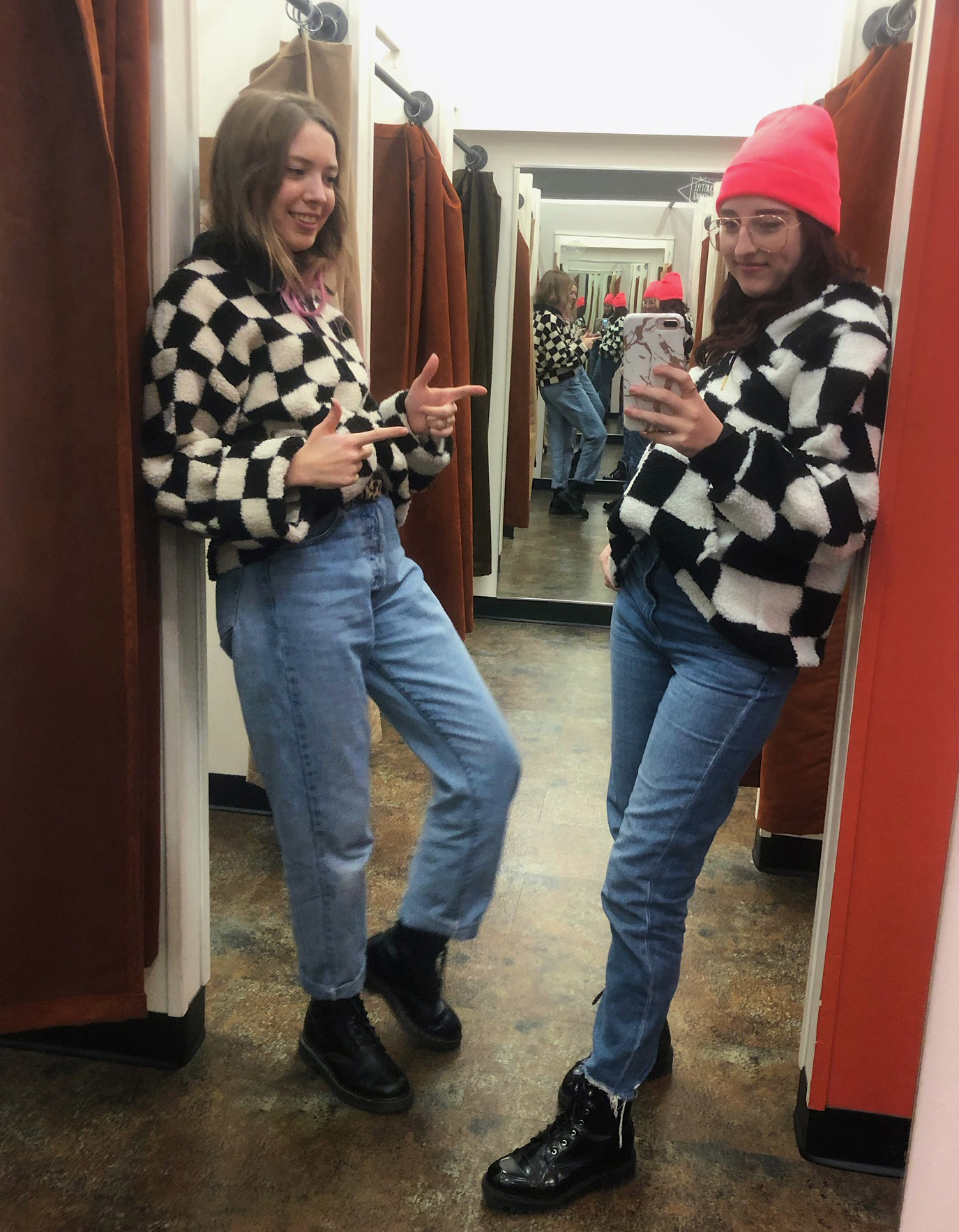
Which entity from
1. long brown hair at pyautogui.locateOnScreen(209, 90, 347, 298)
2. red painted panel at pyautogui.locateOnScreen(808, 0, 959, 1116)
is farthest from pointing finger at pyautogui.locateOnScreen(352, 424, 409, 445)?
red painted panel at pyautogui.locateOnScreen(808, 0, 959, 1116)

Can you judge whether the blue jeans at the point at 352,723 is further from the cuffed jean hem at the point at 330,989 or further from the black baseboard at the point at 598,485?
the black baseboard at the point at 598,485

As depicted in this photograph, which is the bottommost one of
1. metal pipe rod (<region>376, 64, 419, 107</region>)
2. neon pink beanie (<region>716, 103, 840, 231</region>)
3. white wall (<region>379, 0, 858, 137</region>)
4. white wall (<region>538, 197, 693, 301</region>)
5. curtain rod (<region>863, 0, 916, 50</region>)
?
neon pink beanie (<region>716, 103, 840, 231</region>)

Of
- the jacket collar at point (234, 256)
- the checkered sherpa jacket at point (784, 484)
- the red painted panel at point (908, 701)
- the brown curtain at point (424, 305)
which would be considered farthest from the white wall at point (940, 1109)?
the brown curtain at point (424, 305)

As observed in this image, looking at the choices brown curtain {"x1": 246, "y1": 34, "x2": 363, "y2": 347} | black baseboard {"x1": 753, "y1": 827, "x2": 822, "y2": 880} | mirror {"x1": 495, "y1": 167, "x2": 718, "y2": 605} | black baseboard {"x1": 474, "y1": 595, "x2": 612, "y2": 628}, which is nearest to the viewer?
brown curtain {"x1": 246, "y1": 34, "x2": 363, "y2": 347}

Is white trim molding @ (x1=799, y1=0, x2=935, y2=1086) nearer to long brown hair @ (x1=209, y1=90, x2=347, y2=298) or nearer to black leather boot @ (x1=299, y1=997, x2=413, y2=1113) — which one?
black leather boot @ (x1=299, y1=997, x2=413, y2=1113)

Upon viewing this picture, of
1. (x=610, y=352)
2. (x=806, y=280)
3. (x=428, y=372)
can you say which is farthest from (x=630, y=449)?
(x=806, y=280)

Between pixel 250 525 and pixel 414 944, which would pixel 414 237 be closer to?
pixel 250 525

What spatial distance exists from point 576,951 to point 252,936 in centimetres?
56

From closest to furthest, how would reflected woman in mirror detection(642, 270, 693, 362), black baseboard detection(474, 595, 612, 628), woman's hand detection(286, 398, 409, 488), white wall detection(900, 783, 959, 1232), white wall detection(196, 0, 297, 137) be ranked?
white wall detection(900, 783, 959, 1232) → woman's hand detection(286, 398, 409, 488) → white wall detection(196, 0, 297, 137) → reflected woman in mirror detection(642, 270, 693, 362) → black baseboard detection(474, 595, 612, 628)

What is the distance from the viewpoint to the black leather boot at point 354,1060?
4.49 ft

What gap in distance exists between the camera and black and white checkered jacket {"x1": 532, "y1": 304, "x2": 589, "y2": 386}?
307 centimetres

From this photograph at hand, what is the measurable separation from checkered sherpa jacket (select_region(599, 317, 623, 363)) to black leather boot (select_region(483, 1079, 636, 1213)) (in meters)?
2.09

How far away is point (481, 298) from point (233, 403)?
2159 millimetres

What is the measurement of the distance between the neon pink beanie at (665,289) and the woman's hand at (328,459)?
1937mm
